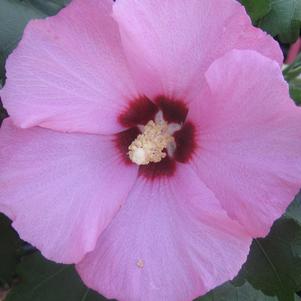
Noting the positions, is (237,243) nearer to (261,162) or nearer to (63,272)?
(261,162)

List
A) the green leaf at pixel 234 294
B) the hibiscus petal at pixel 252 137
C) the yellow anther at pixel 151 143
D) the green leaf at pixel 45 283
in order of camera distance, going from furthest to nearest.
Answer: the green leaf at pixel 45 283 → the green leaf at pixel 234 294 → the yellow anther at pixel 151 143 → the hibiscus petal at pixel 252 137

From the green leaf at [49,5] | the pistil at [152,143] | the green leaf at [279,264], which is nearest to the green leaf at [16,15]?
the green leaf at [49,5]

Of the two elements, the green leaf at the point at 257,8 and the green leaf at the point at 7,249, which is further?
the green leaf at the point at 7,249

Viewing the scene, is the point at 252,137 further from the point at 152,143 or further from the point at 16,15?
the point at 16,15

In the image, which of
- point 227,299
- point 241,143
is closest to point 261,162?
point 241,143

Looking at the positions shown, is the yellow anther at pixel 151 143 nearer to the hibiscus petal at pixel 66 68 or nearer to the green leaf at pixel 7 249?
the hibiscus petal at pixel 66 68

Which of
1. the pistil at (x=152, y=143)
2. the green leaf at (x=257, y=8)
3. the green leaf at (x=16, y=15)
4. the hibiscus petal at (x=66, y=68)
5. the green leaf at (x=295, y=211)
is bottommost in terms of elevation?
the green leaf at (x=295, y=211)

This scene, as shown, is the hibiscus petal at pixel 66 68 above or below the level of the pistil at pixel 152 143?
above

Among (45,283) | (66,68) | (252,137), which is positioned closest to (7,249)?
(45,283)
